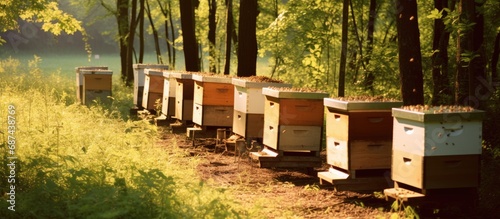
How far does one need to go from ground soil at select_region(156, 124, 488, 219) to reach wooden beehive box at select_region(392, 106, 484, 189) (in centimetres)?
26

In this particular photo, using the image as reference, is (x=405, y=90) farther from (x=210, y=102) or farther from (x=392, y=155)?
(x=210, y=102)

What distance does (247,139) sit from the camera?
12555 millimetres

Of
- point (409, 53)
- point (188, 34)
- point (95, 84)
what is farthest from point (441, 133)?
point (188, 34)

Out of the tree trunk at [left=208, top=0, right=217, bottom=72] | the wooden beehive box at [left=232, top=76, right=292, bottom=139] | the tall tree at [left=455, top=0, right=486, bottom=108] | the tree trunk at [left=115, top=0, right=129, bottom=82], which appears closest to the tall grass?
the wooden beehive box at [left=232, top=76, right=292, bottom=139]

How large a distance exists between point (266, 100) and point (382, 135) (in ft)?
8.75

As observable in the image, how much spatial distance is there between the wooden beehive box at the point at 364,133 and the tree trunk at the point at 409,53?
1.85m

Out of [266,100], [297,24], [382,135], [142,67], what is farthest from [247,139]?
[297,24]

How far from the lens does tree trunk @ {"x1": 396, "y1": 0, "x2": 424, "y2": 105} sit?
10.9 metres

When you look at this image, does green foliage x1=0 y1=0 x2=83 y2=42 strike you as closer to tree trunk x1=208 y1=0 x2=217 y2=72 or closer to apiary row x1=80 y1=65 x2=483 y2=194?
tree trunk x1=208 y1=0 x2=217 y2=72

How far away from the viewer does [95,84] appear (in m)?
20.1

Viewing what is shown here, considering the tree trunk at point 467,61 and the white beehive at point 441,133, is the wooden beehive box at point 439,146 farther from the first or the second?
the tree trunk at point 467,61

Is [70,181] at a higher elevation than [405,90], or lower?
lower

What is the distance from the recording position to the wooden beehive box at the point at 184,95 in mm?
15469

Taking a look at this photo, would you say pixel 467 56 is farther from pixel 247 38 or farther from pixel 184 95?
pixel 184 95
